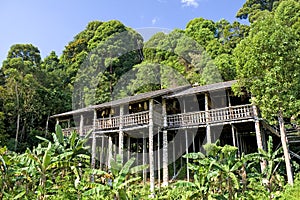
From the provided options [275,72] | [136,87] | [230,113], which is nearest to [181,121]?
[230,113]

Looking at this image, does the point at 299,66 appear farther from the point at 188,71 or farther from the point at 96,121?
the point at 188,71

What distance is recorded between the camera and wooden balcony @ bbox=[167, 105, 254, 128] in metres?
15.7

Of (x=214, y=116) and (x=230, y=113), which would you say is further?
(x=214, y=116)

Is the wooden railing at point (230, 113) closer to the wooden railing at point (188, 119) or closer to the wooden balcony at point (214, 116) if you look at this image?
the wooden balcony at point (214, 116)

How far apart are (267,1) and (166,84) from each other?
794 inches

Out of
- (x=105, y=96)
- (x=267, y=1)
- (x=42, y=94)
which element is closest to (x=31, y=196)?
(x=42, y=94)

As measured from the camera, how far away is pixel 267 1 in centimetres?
4284

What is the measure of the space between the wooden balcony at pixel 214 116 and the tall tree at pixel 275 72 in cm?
161

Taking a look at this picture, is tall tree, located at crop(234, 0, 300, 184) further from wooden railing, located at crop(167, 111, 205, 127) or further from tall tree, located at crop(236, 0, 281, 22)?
tall tree, located at crop(236, 0, 281, 22)

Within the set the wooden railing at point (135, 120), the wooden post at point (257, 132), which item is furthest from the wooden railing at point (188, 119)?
the wooden post at point (257, 132)

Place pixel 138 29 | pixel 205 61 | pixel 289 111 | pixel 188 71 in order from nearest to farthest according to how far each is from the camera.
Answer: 1. pixel 289 111
2. pixel 205 61
3. pixel 188 71
4. pixel 138 29

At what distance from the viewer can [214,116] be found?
54.1 feet

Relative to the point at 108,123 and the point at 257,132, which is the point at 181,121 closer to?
the point at 257,132

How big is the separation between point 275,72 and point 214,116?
424 cm
